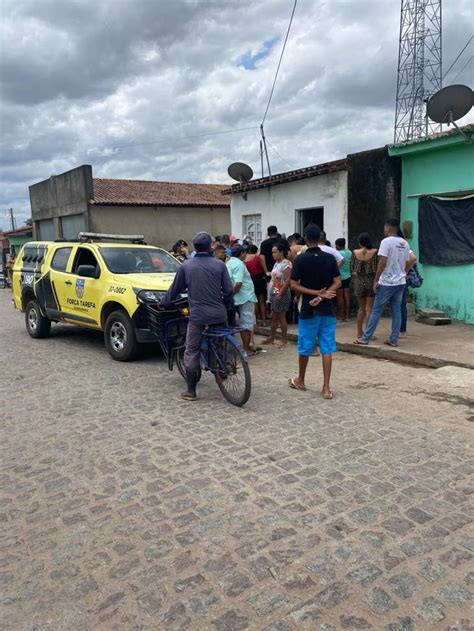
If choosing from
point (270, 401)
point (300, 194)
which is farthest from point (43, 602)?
point (300, 194)

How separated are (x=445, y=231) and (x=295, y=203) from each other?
3.70 meters

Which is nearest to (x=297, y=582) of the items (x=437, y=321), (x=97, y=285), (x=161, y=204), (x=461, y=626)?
(x=461, y=626)

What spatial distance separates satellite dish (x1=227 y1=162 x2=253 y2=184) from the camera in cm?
1377

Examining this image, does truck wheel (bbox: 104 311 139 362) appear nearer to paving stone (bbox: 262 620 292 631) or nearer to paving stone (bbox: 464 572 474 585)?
paving stone (bbox: 262 620 292 631)

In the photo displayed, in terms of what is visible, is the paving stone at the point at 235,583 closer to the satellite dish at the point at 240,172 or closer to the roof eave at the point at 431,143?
the roof eave at the point at 431,143

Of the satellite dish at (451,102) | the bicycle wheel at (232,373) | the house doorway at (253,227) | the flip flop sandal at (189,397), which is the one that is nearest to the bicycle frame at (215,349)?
the bicycle wheel at (232,373)

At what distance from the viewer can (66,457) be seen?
164 inches

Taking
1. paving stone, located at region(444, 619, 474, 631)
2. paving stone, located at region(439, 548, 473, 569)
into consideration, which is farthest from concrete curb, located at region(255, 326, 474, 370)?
paving stone, located at region(444, 619, 474, 631)

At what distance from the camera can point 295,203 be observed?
1189 cm

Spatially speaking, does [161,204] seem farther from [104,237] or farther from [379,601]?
[379,601]

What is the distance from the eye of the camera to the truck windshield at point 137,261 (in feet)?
27.1

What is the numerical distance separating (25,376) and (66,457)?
10.2 feet

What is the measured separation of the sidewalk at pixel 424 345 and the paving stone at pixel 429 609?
4595 millimetres

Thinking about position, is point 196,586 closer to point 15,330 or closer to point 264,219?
point 15,330
